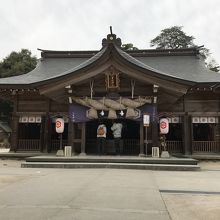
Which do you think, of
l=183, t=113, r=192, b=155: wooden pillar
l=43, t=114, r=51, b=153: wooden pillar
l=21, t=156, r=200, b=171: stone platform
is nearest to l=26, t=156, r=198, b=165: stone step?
l=21, t=156, r=200, b=171: stone platform

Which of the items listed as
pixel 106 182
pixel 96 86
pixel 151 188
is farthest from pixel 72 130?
pixel 151 188

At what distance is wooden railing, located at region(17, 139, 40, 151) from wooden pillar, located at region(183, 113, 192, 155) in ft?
29.4

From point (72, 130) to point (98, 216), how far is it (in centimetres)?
1072

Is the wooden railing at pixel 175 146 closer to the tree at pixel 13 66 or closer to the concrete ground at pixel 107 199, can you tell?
the concrete ground at pixel 107 199

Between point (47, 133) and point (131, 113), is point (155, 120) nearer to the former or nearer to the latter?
point (131, 113)

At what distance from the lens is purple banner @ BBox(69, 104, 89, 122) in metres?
15.7

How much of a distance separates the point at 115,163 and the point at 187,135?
6246 millimetres

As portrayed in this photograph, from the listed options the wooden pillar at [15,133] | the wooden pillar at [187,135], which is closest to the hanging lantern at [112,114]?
the wooden pillar at [187,135]

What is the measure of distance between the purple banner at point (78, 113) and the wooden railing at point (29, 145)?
455 cm

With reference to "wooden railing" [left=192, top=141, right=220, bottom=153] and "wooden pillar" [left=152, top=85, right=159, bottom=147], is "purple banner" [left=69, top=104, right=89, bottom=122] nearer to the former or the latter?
"wooden pillar" [left=152, top=85, right=159, bottom=147]

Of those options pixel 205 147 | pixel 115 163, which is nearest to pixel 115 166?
pixel 115 163

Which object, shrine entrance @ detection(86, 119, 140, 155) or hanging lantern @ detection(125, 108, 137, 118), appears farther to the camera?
shrine entrance @ detection(86, 119, 140, 155)

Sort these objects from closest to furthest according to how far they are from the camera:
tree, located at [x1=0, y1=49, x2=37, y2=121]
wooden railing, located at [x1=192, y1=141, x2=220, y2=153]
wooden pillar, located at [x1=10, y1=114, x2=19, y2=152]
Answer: wooden railing, located at [x1=192, y1=141, x2=220, y2=153], wooden pillar, located at [x1=10, y1=114, x2=19, y2=152], tree, located at [x1=0, y1=49, x2=37, y2=121]

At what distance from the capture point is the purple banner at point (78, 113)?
618 inches
